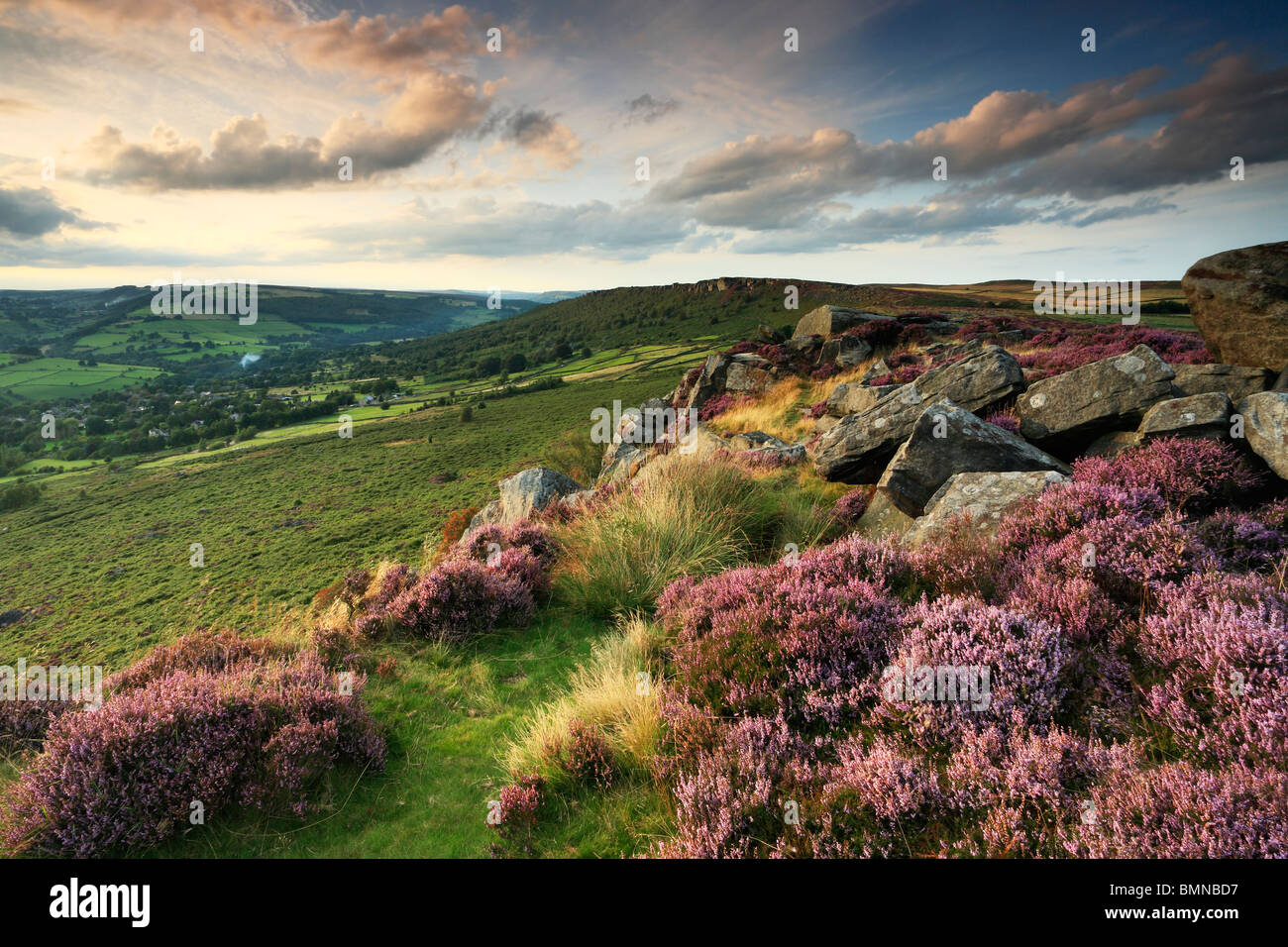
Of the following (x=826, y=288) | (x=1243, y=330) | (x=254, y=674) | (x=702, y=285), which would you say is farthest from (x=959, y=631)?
(x=702, y=285)

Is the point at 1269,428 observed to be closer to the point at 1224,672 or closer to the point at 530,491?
the point at 1224,672

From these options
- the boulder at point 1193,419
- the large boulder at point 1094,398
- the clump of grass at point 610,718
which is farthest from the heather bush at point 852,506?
the clump of grass at point 610,718

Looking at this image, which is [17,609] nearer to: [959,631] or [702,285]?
[959,631]

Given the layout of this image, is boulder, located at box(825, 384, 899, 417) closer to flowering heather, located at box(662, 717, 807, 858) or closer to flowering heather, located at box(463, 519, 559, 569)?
flowering heather, located at box(463, 519, 559, 569)

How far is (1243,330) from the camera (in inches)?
365

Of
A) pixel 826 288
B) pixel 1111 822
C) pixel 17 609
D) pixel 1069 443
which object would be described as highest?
pixel 826 288

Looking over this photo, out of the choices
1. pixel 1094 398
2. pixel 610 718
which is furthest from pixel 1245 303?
pixel 610 718

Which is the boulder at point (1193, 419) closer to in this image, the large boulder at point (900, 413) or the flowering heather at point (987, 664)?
the large boulder at point (900, 413)

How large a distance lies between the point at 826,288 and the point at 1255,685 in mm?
116633

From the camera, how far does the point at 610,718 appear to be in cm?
513

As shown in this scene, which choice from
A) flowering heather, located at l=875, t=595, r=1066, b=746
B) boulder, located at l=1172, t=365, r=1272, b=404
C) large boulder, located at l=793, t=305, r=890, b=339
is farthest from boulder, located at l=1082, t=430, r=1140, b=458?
large boulder, located at l=793, t=305, r=890, b=339

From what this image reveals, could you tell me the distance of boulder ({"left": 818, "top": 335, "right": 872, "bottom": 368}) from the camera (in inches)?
996

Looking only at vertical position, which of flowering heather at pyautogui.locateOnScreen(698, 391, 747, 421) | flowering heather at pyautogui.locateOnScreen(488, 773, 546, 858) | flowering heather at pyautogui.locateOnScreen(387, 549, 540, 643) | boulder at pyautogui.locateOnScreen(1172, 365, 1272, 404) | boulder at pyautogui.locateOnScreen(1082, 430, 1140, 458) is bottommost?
flowering heather at pyautogui.locateOnScreen(488, 773, 546, 858)

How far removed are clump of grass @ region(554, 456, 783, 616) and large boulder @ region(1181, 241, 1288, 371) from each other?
8.26 m
